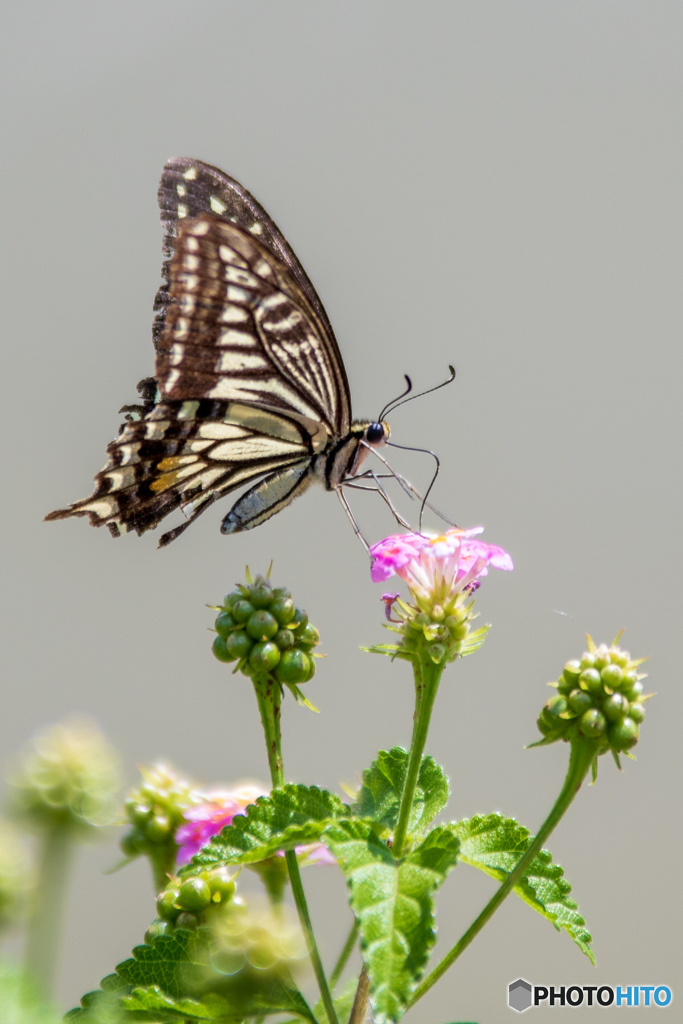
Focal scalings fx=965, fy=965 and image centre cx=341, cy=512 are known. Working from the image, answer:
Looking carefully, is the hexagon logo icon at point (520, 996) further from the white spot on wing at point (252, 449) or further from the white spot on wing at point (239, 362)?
the white spot on wing at point (239, 362)

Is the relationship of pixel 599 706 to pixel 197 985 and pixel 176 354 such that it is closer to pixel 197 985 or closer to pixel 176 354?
pixel 197 985

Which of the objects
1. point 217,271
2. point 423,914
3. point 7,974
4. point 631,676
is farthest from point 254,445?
point 7,974

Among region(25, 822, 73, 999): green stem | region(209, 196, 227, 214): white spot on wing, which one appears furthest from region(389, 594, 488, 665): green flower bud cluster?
region(209, 196, 227, 214): white spot on wing

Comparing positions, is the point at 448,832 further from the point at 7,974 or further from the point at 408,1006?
the point at 7,974

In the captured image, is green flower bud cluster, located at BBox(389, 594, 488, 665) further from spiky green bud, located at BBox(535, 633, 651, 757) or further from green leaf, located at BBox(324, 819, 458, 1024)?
green leaf, located at BBox(324, 819, 458, 1024)

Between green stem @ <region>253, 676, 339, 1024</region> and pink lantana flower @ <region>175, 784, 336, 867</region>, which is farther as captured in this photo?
pink lantana flower @ <region>175, 784, 336, 867</region>

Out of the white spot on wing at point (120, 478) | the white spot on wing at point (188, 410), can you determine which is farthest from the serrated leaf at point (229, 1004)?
the white spot on wing at point (188, 410)

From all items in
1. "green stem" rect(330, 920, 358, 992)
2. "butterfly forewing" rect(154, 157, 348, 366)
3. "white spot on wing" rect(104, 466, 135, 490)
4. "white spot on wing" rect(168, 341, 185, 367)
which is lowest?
"green stem" rect(330, 920, 358, 992)

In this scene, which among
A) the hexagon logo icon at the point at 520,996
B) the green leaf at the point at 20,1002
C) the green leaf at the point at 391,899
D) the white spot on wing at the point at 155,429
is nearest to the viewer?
the green leaf at the point at 20,1002

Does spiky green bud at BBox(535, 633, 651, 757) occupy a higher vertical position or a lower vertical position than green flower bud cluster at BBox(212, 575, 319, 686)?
lower
